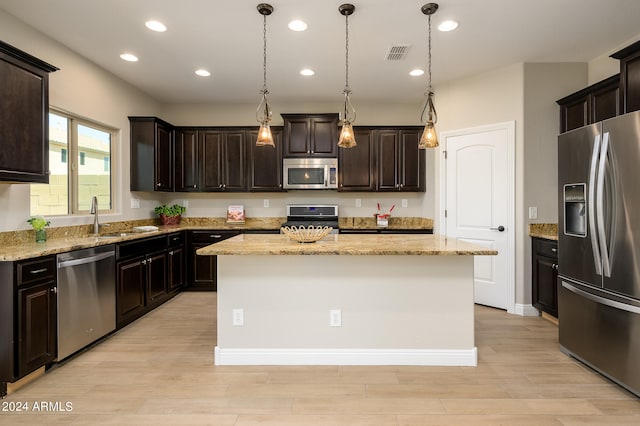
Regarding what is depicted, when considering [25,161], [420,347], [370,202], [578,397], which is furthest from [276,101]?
[578,397]

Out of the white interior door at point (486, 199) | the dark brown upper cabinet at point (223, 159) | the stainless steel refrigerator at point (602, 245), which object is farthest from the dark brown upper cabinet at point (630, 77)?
the dark brown upper cabinet at point (223, 159)

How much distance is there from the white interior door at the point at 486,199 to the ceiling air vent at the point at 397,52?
4.23 feet

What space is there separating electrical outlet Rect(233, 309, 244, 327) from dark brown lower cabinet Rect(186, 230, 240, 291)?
7.73 ft

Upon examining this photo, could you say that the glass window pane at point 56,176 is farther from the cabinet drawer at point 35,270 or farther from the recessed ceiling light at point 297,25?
the recessed ceiling light at point 297,25

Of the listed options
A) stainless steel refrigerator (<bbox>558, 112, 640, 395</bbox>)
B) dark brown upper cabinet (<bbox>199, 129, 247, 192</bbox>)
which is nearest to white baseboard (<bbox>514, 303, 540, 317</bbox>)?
stainless steel refrigerator (<bbox>558, 112, 640, 395</bbox>)

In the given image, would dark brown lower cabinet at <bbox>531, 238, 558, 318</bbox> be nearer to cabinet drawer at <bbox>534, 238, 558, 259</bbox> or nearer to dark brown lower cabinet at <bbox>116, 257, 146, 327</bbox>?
cabinet drawer at <bbox>534, 238, 558, 259</bbox>

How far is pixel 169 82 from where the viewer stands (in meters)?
4.50

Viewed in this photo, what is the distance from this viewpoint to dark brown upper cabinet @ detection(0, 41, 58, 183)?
245 centimetres

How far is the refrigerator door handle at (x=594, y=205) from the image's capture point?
2.40m

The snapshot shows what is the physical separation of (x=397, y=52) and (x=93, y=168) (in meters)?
3.64

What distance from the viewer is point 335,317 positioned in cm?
268

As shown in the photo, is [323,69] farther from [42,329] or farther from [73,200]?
[42,329]

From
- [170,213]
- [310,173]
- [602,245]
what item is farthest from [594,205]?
[170,213]

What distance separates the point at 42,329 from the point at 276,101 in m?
4.02
